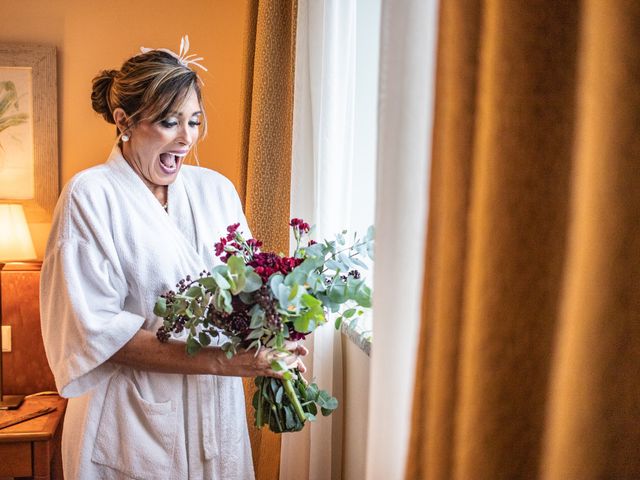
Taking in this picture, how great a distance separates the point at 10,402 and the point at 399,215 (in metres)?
2.04

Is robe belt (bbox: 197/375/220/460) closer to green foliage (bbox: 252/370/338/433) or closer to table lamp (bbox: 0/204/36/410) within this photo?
green foliage (bbox: 252/370/338/433)

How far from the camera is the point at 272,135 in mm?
1999

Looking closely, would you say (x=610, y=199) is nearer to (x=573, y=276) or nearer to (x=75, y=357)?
(x=573, y=276)

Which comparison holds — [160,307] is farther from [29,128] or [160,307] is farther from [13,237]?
[29,128]

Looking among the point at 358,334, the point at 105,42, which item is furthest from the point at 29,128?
the point at 358,334

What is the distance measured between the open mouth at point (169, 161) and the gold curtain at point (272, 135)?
1.72ft

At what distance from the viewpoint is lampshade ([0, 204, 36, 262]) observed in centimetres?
226

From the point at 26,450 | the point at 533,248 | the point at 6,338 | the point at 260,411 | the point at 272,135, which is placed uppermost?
the point at 272,135

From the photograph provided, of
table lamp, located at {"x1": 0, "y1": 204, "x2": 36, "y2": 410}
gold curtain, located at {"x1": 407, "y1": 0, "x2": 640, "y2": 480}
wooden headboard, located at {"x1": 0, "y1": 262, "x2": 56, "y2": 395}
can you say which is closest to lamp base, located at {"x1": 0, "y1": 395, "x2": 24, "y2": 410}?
table lamp, located at {"x1": 0, "y1": 204, "x2": 36, "y2": 410}

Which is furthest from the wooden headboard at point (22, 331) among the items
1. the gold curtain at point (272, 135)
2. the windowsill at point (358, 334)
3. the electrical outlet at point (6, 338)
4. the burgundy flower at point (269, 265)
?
the burgundy flower at point (269, 265)

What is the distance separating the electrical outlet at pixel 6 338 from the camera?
238 cm

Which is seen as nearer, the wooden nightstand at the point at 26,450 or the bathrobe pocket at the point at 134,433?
the bathrobe pocket at the point at 134,433

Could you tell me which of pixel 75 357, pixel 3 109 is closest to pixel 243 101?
pixel 3 109

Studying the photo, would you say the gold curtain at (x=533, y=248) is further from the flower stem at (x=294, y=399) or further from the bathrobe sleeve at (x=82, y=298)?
the bathrobe sleeve at (x=82, y=298)
